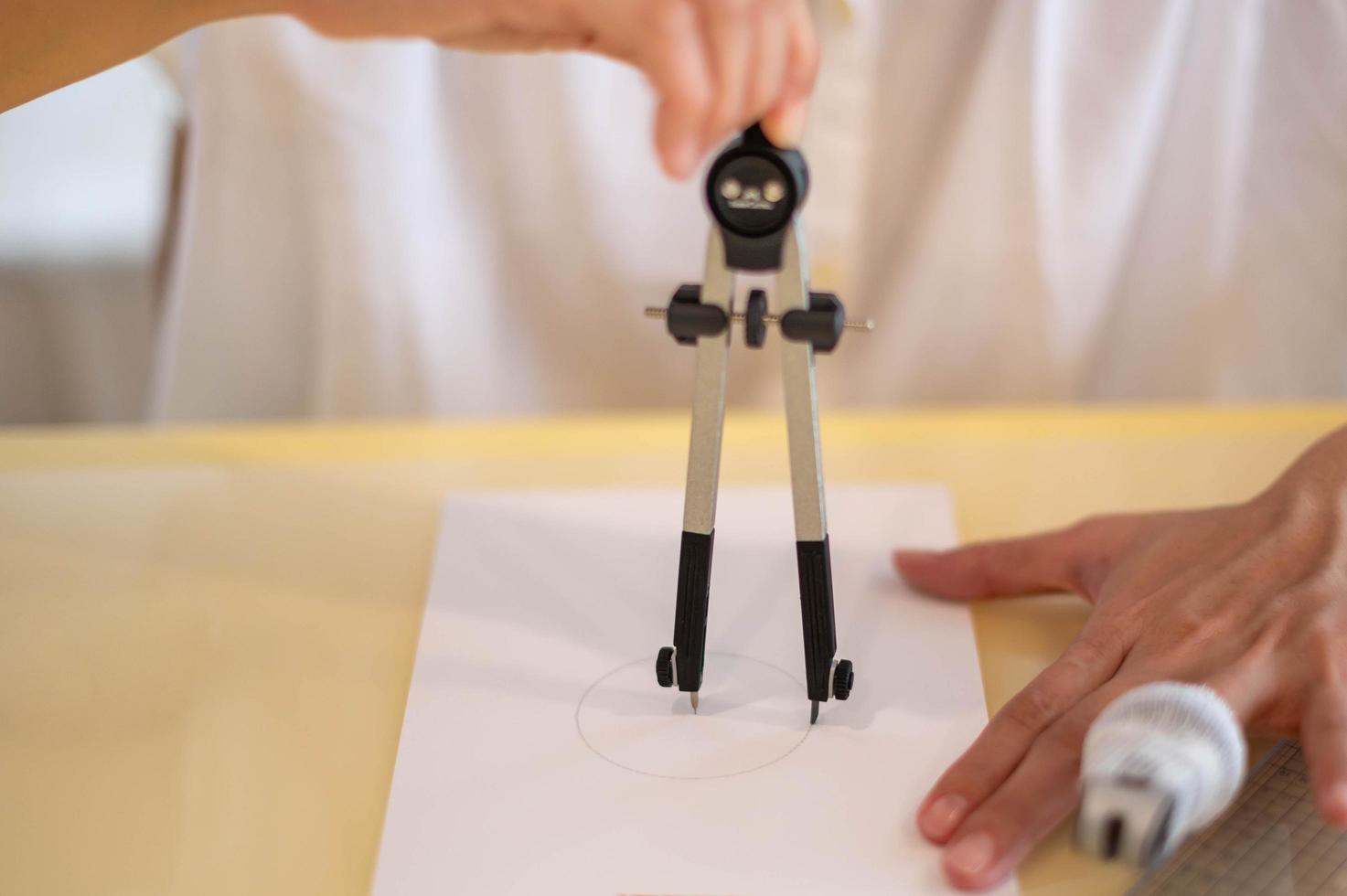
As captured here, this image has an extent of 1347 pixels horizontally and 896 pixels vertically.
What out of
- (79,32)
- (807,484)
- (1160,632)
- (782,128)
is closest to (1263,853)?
(1160,632)

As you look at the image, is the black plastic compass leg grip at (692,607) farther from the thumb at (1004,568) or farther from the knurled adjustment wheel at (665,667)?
the thumb at (1004,568)

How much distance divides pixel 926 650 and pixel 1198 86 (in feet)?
1.91

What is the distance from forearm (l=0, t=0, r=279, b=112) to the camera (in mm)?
631

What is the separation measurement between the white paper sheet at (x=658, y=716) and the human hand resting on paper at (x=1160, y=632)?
0.02 meters

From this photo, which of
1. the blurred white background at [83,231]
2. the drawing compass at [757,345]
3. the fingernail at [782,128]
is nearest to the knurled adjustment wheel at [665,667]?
the drawing compass at [757,345]

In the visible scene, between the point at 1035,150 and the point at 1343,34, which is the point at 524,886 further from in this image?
the point at 1343,34

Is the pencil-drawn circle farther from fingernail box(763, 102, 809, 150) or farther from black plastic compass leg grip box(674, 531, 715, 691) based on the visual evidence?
fingernail box(763, 102, 809, 150)

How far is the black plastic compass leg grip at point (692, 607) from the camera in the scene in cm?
57

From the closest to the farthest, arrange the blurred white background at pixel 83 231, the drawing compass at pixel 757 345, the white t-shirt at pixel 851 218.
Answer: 1. the drawing compass at pixel 757 345
2. the white t-shirt at pixel 851 218
3. the blurred white background at pixel 83 231

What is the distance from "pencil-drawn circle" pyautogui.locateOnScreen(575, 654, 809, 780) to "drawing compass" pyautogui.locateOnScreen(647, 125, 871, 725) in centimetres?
2

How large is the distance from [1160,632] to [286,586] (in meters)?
0.47

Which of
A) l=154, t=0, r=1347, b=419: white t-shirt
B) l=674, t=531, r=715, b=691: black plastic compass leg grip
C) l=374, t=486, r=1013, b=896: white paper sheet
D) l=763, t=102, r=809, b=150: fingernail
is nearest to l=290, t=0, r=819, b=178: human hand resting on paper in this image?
l=763, t=102, r=809, b=150: fingernail

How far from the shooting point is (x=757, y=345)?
53cm

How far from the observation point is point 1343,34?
3.15 ft
